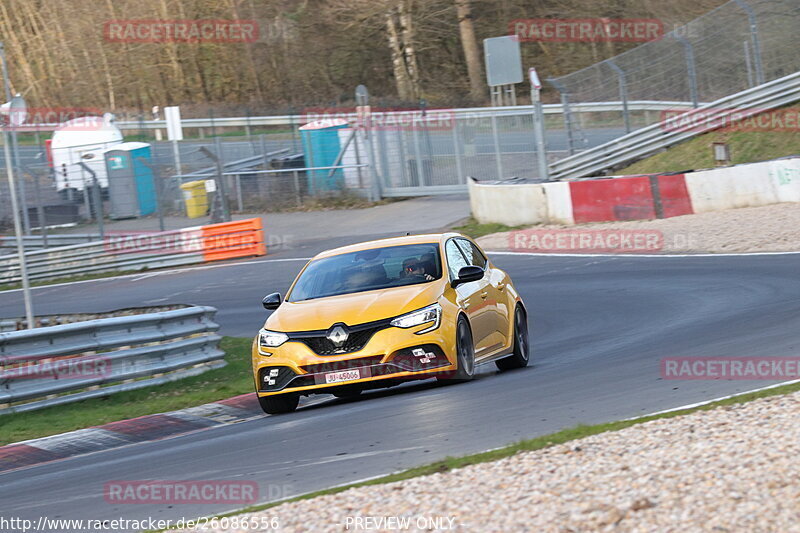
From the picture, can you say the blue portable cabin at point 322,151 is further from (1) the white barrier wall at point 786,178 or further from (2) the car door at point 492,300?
(2) the car door at point 492,300

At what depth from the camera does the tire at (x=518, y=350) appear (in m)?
12.3

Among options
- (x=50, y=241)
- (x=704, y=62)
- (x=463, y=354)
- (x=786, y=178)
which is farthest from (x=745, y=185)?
(x=50, y=241)

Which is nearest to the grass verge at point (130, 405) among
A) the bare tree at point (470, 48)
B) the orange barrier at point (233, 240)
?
the orange barrier at point (233, 240)

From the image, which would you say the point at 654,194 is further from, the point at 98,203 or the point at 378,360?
the point at 378,360

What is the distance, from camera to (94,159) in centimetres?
3762

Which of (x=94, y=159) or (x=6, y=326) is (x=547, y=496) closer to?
(x=6, y=326)

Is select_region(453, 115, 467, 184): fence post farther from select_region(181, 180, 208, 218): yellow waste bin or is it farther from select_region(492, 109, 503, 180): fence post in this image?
select_region(181, 180, 208, 218): yellow waste bin

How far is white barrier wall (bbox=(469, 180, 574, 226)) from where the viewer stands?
85.0 ft

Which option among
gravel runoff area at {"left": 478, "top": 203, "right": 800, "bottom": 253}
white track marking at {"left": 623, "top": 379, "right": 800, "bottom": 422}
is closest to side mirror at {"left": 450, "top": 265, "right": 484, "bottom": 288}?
white track marking at {"left": 623, "top": 379, "right": 800, "bottom": 422}

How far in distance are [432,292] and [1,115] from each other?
859 centimetres

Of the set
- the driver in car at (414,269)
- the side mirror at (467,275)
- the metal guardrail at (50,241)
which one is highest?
the metal guardrail at (50,241)

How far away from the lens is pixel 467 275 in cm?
1111

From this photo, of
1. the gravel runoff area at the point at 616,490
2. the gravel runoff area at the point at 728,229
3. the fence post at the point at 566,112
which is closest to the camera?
the gravel runoff area at the point at 616,490

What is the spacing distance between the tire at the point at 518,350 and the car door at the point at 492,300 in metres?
0.32
